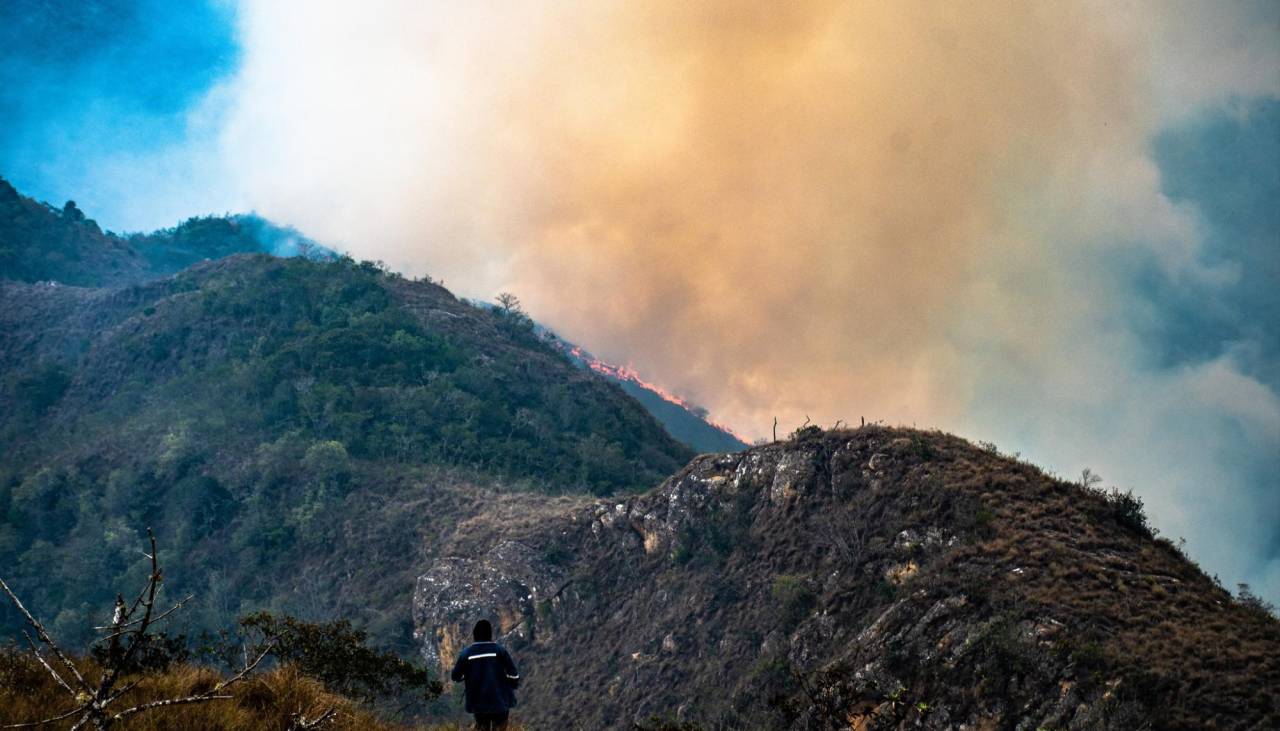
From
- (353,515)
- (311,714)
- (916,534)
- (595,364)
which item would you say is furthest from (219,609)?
(595,364)

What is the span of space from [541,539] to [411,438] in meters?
28.1

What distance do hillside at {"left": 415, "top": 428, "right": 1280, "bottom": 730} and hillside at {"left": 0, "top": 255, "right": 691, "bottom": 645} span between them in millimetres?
12725

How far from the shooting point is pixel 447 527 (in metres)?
51.6

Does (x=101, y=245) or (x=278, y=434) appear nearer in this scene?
(x=278, y=434)

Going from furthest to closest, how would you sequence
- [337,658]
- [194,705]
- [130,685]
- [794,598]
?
[794,598] → [337,658] → [194,705] → [130,685]

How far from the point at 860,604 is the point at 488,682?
60.6 feet

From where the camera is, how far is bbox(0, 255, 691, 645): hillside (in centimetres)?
5528

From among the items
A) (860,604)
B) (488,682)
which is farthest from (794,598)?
(488,682)

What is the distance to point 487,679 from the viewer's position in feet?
34.1

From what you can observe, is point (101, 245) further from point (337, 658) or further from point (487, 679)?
point (487, 679)

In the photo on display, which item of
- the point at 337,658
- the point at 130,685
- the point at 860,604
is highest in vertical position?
the point at 130,685

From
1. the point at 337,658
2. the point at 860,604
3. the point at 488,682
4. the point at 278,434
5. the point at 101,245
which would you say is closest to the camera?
the point at 488,682

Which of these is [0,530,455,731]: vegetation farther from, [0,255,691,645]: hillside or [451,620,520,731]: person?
[0,255,691,645]: hillside

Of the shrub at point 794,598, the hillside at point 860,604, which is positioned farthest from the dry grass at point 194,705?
the shrub at point 794,598
